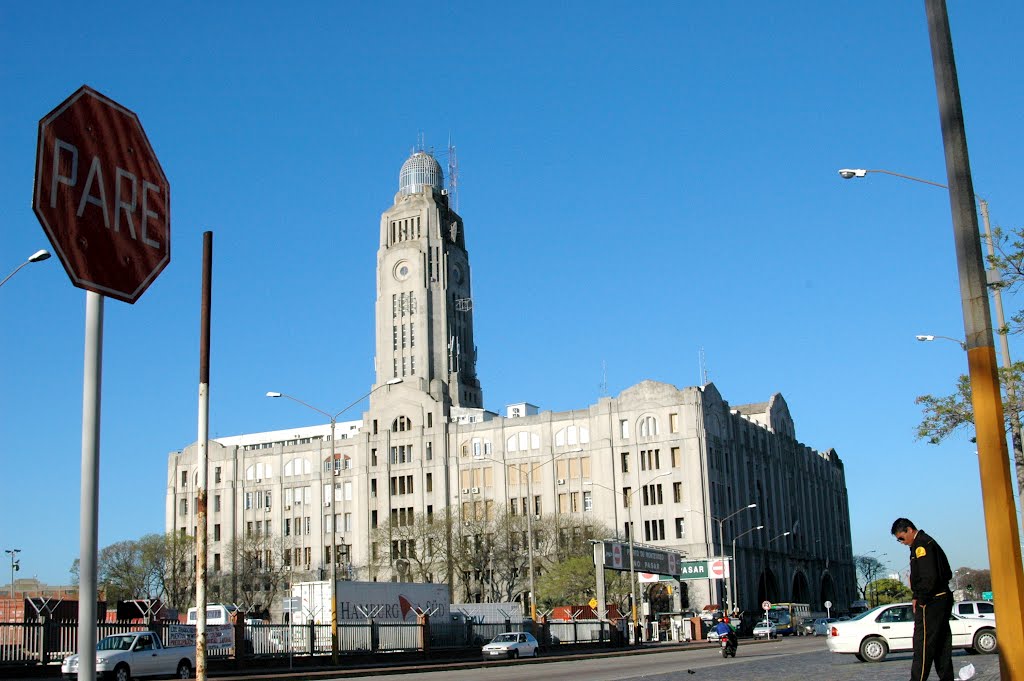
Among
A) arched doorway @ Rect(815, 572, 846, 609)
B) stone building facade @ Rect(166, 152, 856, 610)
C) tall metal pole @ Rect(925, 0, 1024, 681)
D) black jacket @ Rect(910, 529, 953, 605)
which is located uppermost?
stone building facade @ Rect(166, 152, 856, 610)

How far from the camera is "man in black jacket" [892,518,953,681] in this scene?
1077 centimetres

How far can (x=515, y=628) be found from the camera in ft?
178

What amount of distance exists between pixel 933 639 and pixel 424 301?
112507 mm

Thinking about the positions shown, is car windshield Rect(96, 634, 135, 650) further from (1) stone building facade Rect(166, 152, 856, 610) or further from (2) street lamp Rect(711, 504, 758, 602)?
(2) street lamp Rect(711, 504, 758, 602)

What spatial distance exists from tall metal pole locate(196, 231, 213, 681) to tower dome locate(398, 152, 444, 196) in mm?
119681

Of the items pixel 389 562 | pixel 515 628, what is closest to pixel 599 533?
pixel 389 562

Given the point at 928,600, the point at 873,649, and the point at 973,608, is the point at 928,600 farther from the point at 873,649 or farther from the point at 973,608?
the point at 973,608

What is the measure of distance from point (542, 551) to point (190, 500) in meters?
41.9

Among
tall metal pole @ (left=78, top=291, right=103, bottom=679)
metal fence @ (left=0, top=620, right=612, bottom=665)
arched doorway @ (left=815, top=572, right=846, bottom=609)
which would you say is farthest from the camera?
arched doorway @ (left=815, top=572, right=846, bottom=609)

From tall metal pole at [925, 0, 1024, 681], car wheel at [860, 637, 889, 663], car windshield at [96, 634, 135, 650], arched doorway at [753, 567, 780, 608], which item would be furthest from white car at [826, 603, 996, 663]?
arched doorway at [753, 567, 780, 608]

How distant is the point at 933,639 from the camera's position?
10922 mm

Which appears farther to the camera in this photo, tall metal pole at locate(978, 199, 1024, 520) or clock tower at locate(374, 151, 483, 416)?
clock tower at locate(374, 151, 483, 416)

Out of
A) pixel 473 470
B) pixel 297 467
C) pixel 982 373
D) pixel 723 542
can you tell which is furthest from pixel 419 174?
pixel 982 373

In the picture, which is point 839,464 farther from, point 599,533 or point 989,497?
point 989,497
